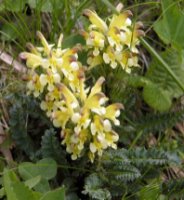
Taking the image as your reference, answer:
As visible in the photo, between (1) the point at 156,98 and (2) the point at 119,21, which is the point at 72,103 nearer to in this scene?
(2) the point at 119,21

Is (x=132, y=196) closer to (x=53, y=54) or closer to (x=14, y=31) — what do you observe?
(x=53, y=54)

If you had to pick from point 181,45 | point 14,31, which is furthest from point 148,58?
point 14,31

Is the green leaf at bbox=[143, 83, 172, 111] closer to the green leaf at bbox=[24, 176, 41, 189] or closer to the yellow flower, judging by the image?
the yellow flower

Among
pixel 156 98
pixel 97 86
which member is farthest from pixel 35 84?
pixel 156 98

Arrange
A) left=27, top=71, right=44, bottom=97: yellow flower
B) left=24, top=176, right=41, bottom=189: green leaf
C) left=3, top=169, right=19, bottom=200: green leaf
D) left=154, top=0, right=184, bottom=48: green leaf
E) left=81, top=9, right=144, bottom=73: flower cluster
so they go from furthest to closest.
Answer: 1. left=154, top=0, right=184, bottom=48: green leaf
2. left=81, top=9, right=144, bottom=73: flower cluster
3. left=27, top=71, right=44, bottom=97: yellow flower
4. left=24, top=176, right=41, bottom=189: green leaf
5. left=3, top=169, right=19, bottom=200: green leaf

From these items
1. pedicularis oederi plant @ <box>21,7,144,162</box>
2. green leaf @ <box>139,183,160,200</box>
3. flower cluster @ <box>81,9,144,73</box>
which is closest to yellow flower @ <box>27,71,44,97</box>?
pedicularis oederi plant @ <box>21,7,144,162</box>

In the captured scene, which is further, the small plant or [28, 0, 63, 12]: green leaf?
[28, 0, 63, 12]: green leaf

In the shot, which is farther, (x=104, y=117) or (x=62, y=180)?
(x=62, y=180)

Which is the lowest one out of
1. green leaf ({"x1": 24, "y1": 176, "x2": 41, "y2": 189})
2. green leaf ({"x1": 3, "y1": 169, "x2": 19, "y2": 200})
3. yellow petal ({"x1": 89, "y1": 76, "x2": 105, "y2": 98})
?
green leaf ({"x1": 24, "y1": 176, "x2": 41, "y2": 189})
